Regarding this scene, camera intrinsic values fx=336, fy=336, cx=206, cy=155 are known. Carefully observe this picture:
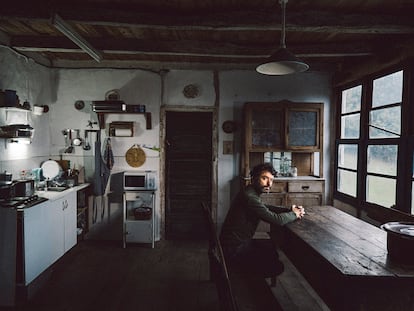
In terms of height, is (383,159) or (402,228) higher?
(383,159)

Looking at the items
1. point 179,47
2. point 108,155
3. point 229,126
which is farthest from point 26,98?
point 229,126

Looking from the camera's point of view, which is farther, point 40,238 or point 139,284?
point 139,284

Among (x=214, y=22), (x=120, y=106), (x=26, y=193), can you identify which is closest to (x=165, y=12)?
(x=214, y=22)

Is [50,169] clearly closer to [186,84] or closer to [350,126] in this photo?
[186,84]

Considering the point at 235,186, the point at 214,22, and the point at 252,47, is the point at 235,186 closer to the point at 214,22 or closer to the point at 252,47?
the point at 252,47

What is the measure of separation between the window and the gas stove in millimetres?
3836

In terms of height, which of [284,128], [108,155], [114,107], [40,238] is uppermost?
[114,107]

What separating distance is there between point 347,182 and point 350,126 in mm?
827

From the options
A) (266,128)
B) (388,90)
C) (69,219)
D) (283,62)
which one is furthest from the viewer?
(266,128)

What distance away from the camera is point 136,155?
5.25 m

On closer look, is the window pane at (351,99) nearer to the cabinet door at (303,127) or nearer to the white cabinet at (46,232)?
the cabinet door at (303,127)

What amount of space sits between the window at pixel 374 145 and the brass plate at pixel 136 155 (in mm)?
3053

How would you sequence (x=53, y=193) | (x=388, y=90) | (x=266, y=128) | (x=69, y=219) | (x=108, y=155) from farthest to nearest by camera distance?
1. (x=108, y=155)
2. (x=266, y=128)
3. (x=69, y=219)
4. (x=53, y=193)
5. (x=388, y=90)

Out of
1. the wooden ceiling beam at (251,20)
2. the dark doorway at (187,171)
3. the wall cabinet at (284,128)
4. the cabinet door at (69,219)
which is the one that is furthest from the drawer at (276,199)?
the cabinet door at (69,219)
